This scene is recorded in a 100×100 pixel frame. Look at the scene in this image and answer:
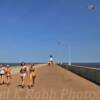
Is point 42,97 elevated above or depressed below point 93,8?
below

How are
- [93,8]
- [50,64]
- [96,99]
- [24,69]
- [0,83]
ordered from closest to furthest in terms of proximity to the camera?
[96,99] < [24,69] < [0,83] < [93,8] < [50,64]

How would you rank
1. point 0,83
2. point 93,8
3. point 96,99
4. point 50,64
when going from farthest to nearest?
1. point 50,64
2. point 93,8
3. point 0,83
4. point 96,99

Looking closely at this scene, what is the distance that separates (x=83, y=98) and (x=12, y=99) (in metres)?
3.35

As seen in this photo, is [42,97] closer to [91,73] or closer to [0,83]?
[0,83]

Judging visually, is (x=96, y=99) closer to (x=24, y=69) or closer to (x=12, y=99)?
(x=12, y=99)

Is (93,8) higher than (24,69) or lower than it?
higher

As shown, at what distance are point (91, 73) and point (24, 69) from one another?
10177mm

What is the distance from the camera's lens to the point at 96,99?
1877cm

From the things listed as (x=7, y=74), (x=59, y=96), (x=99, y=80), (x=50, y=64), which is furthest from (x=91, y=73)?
(x=50, y=64)

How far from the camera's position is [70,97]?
64.5 feet

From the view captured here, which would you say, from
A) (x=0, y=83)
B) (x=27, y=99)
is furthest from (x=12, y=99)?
(x=0, y=83)

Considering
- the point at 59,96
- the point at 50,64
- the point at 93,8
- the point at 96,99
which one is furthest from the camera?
the point at 50,64

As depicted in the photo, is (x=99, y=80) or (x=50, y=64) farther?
(x=50, y=64)

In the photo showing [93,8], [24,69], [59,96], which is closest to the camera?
[59,96]
